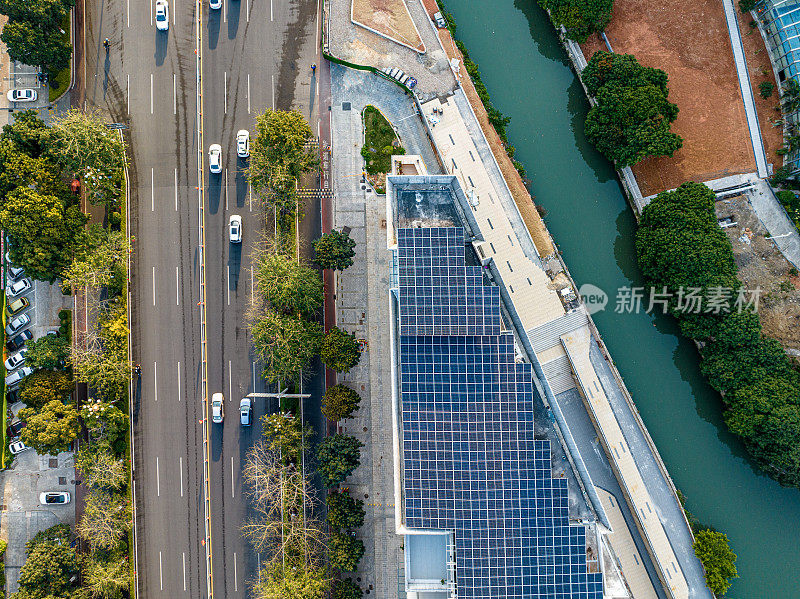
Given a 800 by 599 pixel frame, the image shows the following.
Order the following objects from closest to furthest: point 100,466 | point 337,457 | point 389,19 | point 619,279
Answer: point 337,457, point 100,466, point 389,19, point 619,279

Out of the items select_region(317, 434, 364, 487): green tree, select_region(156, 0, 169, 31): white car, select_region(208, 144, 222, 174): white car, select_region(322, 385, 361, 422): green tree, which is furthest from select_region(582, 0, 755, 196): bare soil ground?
select_region(156, 0, 169, 31): white car

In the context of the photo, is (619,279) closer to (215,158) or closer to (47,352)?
(215,158)

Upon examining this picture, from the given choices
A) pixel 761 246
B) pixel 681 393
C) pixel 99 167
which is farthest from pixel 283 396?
pixel 761 246

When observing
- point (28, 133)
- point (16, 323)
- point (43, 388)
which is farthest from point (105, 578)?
point (28, 133)

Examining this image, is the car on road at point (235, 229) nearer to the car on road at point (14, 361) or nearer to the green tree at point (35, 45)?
the green tree at point (35, 45)

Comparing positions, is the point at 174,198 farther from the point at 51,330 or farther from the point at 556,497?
the point at 556,497

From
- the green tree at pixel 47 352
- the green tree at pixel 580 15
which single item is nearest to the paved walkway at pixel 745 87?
the green tree at pixel 580 15
